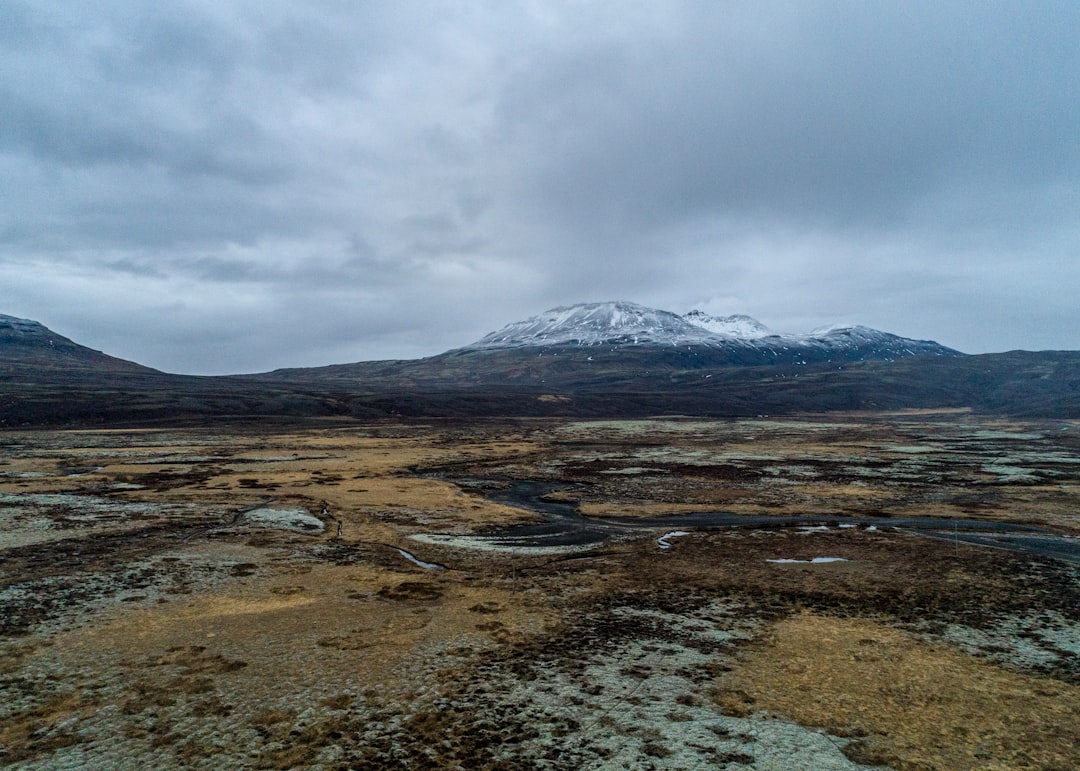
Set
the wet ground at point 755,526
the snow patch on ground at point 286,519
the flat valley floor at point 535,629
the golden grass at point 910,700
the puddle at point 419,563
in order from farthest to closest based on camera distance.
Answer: the snow patch on ground at point 286,519
the wet ground at point 755,526
the puddle at point 419,563
the flat valley floor at point 535,629
the golden grass at point 910,700

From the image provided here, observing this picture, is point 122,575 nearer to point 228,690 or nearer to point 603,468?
point 228,690

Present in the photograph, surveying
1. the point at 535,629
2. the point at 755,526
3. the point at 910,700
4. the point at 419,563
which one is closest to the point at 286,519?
the point at 419,563

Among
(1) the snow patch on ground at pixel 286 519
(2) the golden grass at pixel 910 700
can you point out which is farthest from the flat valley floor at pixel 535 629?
(1) the snow patch on ground at pixel 286 519

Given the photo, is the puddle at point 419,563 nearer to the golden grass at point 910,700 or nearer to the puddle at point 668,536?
the puddle at point 668,536

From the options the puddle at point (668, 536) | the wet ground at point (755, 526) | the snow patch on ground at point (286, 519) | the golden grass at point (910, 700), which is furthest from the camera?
the snow patch on ground at point (286, 519)

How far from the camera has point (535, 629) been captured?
74.1ft

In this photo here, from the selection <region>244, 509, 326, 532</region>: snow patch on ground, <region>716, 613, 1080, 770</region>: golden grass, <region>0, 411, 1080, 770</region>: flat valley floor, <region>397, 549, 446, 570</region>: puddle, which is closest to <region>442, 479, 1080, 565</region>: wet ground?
<region>0, 411, 1080, 770</region>: flat valley floor

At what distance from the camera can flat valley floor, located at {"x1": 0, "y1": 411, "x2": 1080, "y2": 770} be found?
1459cm

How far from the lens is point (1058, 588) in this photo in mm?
27938

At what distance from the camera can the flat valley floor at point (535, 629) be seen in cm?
1459

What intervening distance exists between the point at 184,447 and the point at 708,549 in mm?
88478

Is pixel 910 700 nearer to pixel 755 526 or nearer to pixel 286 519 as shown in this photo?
pixel 755 526

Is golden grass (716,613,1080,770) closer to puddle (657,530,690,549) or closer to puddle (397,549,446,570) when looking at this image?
puddle (657,530,690,549)

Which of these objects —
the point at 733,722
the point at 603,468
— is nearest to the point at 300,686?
the point at 733,722
